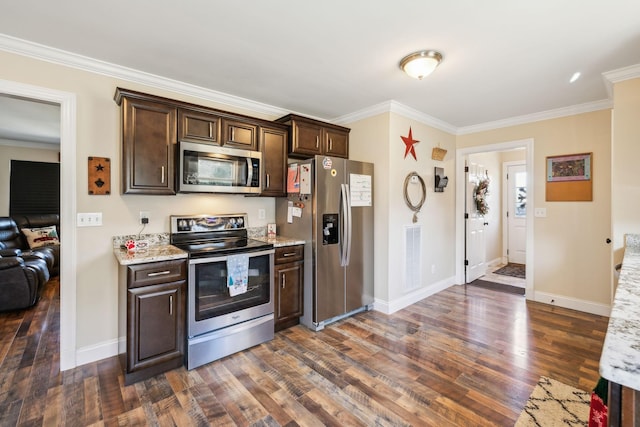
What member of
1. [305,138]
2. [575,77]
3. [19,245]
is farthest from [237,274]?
[19,245]

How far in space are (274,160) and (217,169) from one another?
677mm

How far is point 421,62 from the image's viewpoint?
2.37 m

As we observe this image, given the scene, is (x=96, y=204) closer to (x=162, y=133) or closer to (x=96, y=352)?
(x=162, y=133)

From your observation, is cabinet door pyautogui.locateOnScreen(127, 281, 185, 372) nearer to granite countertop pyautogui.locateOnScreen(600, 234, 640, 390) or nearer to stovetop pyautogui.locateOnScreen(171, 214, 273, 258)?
stovetop pyautogui.locateOnScreen(171, 214, 273, 258)

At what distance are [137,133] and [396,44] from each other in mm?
2171

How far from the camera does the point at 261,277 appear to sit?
2834 millimetres

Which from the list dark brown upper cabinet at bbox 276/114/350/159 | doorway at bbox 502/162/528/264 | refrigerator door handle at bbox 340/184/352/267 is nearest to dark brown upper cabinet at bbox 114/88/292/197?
dark brown upper cabinet at bbox 276/114/350/159

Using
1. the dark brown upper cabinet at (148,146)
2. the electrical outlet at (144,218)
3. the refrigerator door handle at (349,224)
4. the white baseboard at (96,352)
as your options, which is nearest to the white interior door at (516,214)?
the refrigerator door handle at (349,224)

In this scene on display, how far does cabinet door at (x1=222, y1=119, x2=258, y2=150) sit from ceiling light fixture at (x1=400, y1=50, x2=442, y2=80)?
156 centimetres

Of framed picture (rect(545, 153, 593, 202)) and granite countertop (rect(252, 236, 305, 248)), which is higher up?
framed picture (rect(545, 153, 593, 202))

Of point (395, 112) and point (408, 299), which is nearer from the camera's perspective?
point (395, 112)

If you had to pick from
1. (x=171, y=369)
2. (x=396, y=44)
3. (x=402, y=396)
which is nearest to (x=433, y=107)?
(x=396, y=44)

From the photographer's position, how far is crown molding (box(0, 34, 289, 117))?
2.19 metres

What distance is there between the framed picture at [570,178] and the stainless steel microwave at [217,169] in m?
3.68
